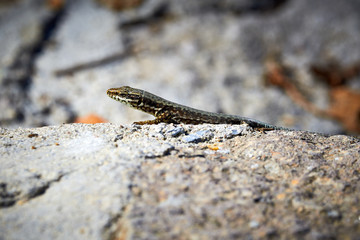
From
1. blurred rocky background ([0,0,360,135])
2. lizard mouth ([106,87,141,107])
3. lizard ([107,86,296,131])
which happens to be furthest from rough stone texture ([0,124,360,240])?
blurred rocky background ([0,0,360,135])

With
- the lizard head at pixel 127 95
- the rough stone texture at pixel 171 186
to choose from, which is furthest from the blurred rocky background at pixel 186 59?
the rough stone texture at pixel 171 186

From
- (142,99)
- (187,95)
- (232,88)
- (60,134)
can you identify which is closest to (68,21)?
(187,95)

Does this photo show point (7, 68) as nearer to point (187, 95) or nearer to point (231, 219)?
point (187, 95)

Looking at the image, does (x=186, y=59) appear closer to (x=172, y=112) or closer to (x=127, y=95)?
(x=127, y=95)

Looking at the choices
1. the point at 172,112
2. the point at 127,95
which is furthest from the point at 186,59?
the point at 172,112

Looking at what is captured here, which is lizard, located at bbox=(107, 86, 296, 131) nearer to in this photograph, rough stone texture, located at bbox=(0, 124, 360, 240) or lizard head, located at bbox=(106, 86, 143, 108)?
lizard head, located at bbox=(106, 86, 143, 108)

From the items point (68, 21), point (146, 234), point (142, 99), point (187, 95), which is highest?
point (68, 21)

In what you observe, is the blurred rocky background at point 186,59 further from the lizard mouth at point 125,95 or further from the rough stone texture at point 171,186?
the rough stone texture at point 171,186
